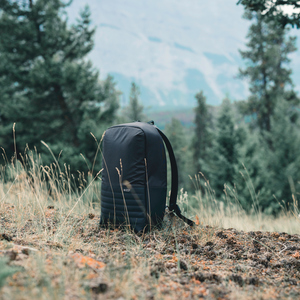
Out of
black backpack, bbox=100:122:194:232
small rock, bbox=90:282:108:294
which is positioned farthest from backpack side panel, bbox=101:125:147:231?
small rock, bbox=90:282:108:294

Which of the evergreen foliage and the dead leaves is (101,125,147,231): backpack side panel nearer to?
the dead leaves

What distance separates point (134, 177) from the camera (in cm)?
288

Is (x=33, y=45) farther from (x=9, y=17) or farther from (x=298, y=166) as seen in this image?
(x=298, y=166)

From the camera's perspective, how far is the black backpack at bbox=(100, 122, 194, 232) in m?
2.88

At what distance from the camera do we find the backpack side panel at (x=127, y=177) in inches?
113

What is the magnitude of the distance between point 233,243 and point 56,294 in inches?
76.6

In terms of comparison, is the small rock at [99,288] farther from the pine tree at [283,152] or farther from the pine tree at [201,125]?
the pine tree at [201,125]

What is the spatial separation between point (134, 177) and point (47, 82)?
1064cm

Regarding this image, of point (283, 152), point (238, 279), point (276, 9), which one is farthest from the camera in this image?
point (283, 152)

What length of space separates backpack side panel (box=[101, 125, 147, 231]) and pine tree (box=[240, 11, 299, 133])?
18.0 metres

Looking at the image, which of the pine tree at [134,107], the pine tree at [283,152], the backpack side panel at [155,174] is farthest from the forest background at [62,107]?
the pine tree at [134,107]

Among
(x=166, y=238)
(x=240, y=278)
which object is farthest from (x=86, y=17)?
(x=240, y=278)

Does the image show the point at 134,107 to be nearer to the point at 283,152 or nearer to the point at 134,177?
the point at 283,152

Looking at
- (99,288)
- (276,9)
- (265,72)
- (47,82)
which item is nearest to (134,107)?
(265,72)
